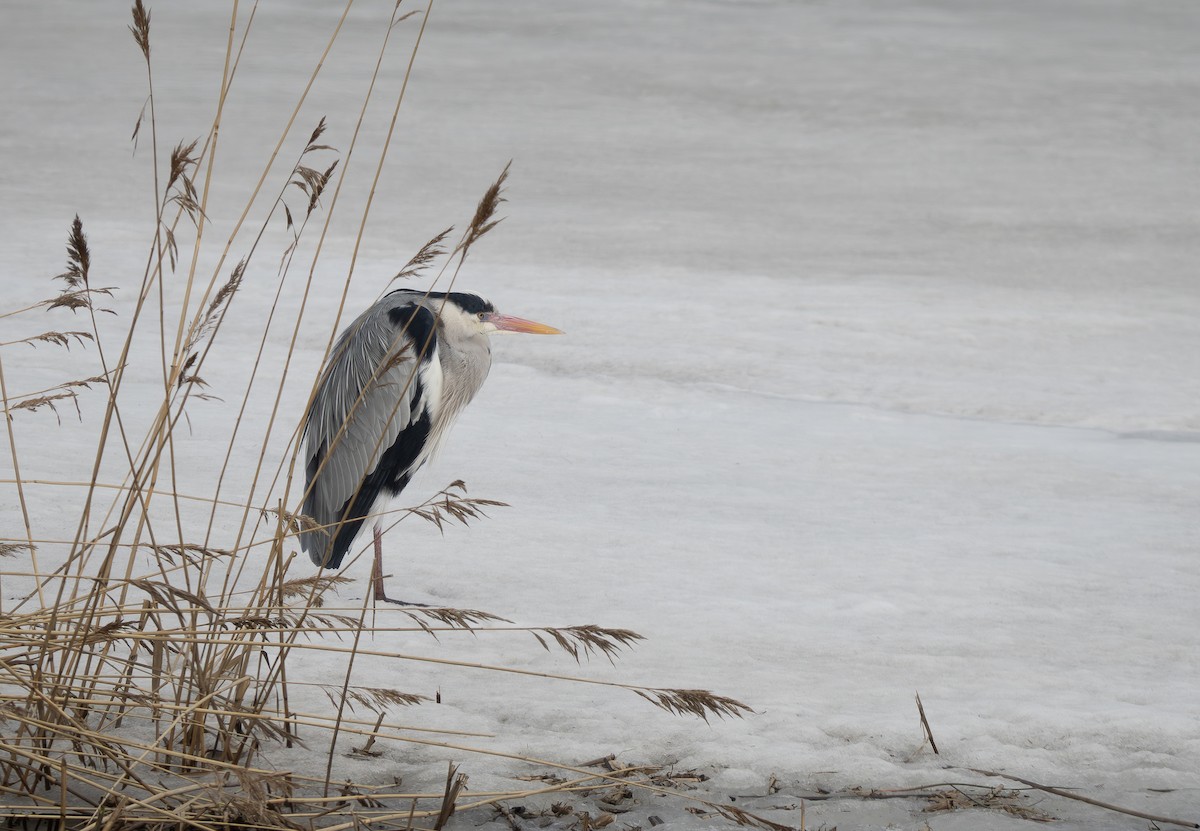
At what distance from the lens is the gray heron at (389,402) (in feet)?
11.8

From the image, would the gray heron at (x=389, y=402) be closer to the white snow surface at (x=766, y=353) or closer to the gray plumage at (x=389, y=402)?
the gray plumage at (x=389, y=402)

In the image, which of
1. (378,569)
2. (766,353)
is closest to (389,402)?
(378,569)

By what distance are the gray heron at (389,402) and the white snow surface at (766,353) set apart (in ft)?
0.67

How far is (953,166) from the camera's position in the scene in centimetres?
999

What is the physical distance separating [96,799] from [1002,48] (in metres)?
12.9

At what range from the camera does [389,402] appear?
12.5ft

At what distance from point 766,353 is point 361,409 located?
9.19 feet

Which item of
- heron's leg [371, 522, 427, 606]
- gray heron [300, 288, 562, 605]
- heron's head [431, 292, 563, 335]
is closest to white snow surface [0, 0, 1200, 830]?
heron's leg [371, 522, 427, 606]

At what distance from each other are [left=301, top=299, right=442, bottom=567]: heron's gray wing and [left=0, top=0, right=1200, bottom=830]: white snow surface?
226 mm

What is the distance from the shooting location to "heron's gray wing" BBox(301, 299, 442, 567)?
3.56m

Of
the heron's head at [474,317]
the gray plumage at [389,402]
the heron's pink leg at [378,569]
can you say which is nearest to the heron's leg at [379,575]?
the heron's pink leg at [378,569]

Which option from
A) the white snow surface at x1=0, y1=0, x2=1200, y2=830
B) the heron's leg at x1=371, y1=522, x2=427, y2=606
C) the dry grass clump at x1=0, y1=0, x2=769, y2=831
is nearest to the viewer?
the dry grass clump at x1=0, y1=0, x2=769, y2=831

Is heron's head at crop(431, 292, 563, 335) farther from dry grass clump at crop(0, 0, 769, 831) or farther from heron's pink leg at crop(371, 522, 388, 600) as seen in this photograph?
dry grass clump at crop(0, 0, 769, 831)

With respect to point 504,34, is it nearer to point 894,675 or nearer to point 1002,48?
point 1002,48
